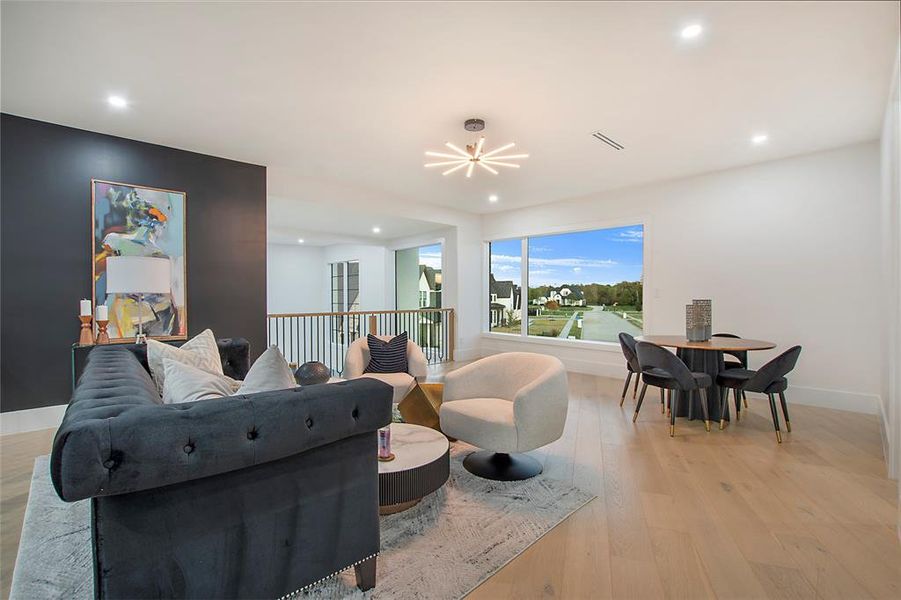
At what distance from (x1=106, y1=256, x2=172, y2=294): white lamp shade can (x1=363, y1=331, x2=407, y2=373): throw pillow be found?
1.89 m

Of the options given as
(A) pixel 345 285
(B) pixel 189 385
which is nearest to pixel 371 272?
(A) pixel 345 285

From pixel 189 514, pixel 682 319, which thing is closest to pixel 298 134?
pixel 189 514

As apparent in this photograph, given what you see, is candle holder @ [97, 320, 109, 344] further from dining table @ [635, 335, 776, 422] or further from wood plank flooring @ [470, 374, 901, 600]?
dining table @ [635, 335, 776, 422]

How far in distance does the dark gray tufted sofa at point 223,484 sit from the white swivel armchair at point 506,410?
1.14 meters

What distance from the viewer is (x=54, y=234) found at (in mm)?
3783

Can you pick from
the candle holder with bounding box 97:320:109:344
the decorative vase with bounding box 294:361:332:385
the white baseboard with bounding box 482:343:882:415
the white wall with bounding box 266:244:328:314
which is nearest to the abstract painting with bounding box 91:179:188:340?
the candle holder with bounding box 97:320:109:344

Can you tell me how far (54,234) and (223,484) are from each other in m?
3.89

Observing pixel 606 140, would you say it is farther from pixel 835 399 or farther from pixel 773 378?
pixel 835 399

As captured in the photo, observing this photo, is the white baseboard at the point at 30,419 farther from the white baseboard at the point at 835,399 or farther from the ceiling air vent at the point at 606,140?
the white baseboard at the point at 835,399

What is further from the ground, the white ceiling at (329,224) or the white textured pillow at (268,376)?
the white ceiling at (329,224)

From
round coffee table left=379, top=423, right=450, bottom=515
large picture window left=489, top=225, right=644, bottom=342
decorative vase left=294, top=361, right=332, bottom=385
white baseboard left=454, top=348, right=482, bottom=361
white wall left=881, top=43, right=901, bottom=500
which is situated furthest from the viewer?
white baseboard left=454, top=348, right=482, bottom=361

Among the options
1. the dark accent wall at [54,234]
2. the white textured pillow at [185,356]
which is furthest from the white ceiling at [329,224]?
Answer: the white textured pillow at [185,356]

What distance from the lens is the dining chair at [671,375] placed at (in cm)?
359

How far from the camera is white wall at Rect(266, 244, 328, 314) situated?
10438 mm
